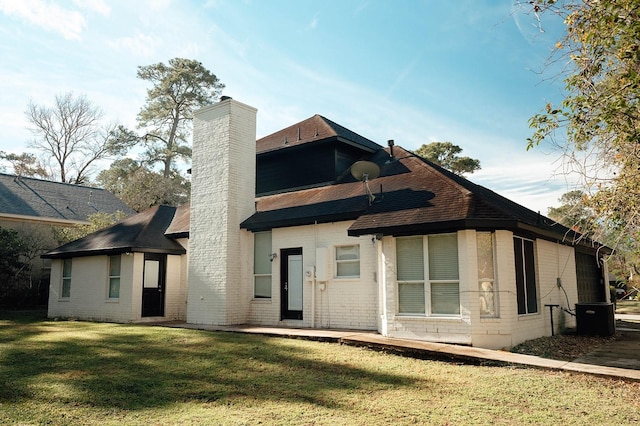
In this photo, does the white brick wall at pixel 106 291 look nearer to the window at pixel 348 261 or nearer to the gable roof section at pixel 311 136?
the gable roof section at pixel 311 136

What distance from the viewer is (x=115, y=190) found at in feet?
116

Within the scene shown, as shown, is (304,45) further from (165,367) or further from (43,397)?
(43,397)

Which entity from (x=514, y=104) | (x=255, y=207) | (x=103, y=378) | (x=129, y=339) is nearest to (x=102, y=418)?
(x=103, y=378)

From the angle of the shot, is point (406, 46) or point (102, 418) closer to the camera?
point (102, 418)

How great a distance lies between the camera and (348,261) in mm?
11789

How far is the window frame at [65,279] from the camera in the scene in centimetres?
1675

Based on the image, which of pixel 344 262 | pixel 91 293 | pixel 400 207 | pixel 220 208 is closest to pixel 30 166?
pixel 91 293

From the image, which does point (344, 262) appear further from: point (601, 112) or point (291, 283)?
point (601, 112)

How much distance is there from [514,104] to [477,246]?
520cm

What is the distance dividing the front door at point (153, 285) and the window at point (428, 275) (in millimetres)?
8524

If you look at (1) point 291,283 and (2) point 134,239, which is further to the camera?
(2) point 134,239

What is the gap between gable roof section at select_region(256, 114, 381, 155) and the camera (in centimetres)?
1530

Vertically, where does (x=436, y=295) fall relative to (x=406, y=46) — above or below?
below

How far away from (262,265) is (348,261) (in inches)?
116
